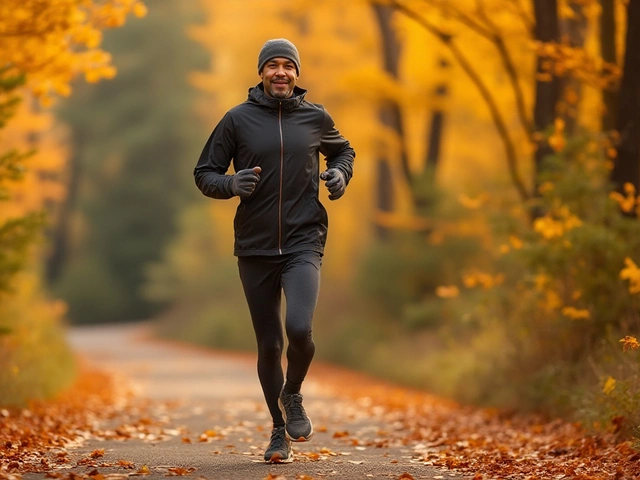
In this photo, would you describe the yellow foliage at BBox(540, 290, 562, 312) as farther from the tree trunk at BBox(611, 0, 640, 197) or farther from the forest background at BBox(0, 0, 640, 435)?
the tree trunk at BBox(611, 0, 640, 197)

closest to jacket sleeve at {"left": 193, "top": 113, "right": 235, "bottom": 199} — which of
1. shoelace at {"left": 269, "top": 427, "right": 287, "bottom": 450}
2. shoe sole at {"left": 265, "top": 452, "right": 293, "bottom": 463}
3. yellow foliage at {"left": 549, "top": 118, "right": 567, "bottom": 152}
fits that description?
shoelace at {"left": 269, "top": 427, "right": 287, "bottom": 450}

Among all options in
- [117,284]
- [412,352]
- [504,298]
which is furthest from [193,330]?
[504,298]

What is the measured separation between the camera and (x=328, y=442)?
9195mm

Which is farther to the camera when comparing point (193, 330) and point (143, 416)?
point (193, 330)

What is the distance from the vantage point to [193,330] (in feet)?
117

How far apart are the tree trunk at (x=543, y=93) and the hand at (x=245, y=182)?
685cm

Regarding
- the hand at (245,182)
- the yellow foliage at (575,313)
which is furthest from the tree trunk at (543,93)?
the hand at (245,182)

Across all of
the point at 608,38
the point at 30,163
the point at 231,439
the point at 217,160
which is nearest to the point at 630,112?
the point at 608,38

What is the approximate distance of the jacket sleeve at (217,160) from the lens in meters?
6.95

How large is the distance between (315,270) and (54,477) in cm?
193

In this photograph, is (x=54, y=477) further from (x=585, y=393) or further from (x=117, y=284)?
(x=117, y=284)

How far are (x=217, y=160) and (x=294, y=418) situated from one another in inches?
65.0

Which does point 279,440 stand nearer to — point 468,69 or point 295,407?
point 295,407

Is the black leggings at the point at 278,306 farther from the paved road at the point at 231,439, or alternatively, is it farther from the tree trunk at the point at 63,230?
the tree trunk at the point at 63,230
